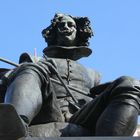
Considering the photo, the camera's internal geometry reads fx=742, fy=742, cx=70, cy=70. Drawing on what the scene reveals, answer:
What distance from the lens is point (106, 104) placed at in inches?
262

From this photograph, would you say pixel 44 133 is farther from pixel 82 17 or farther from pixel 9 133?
pixel 82 17

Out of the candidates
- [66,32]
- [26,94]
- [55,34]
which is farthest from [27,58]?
[26,94]

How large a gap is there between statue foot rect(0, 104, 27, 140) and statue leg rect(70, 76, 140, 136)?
101cm

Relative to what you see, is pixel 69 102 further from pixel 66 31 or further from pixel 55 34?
pixel 55 34

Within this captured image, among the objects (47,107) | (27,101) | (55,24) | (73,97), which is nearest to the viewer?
(27,101)

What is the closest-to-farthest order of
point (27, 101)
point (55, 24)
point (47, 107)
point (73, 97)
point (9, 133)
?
point (9, 133) < point (27, 101) < point (47, 107) < point (73, 97) < point (55, 24)

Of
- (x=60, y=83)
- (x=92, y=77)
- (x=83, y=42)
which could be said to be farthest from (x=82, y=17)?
(x=60, y=83)

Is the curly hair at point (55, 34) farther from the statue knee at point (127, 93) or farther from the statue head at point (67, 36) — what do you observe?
the statue knee at point (127, 93)

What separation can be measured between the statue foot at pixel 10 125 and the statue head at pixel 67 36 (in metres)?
3.53

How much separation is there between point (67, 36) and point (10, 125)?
3758mm

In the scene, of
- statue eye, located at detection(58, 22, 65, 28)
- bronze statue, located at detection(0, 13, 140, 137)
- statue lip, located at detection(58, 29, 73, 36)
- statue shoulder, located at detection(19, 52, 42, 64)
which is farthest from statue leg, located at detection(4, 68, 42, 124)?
statue eye, located at detection(58, 22, 65, 28)

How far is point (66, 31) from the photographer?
915cm

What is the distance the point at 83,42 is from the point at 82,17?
1.27ft

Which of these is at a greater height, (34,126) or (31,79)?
(31,79)
